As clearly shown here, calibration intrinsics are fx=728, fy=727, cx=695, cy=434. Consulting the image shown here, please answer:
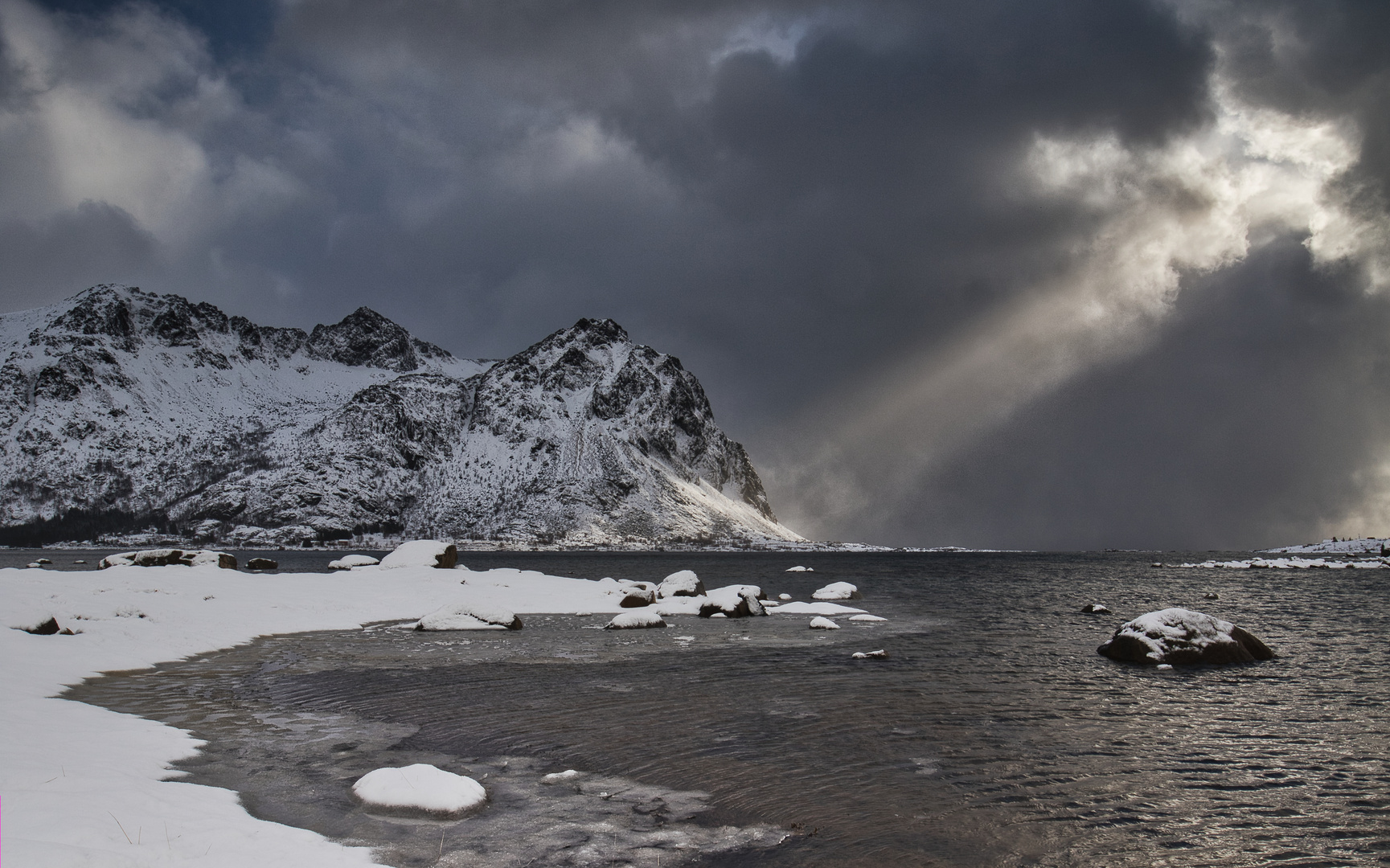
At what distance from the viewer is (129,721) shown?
1521 centimetres

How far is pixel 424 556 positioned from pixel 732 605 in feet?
98.0

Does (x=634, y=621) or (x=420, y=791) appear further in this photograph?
(x=634, y=621)

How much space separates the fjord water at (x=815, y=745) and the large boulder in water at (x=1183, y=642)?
1.25m

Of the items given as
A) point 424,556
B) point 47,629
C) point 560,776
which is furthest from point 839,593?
point 47,629

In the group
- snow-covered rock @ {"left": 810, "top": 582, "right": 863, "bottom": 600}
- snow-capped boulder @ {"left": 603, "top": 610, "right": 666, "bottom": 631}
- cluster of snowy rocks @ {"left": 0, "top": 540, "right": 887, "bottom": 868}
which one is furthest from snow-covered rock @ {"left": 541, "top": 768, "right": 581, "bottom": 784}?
snow-covered rock @ {"left": 810, "top": 582, "right": 863, "bottom": 600}

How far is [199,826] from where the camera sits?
935 cm

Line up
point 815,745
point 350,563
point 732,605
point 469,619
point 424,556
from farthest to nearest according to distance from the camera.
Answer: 1. point 350,563
2. point 424,556
3. point 732,605
4. point 469,619
5. point 815,745

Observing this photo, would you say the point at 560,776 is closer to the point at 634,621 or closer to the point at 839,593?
the point at 634,621

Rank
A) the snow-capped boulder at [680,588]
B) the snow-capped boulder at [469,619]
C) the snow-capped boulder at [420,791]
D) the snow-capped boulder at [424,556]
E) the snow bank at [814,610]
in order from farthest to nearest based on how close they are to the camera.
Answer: the snow-capped boulder at [424,556] → the snow-capped boulder at [680,588] → the snow bank at [814,610] → the snow-capped boulder at [469,619] → the snow-capped boulder at [420,791]

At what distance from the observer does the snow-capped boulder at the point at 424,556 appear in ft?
197

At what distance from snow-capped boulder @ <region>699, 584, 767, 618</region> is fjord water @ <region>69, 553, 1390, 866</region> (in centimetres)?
1271

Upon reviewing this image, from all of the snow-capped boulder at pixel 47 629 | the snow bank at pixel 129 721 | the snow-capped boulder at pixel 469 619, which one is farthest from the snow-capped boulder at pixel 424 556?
the snow-capped boulder at pixel 47 629

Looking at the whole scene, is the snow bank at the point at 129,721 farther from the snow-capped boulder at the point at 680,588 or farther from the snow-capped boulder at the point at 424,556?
the snow-capped boulder at the point at 424,556

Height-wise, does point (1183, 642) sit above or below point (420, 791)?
above
